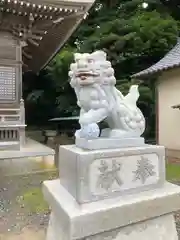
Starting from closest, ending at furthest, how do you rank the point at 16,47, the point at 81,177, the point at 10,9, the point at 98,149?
the point at 81,177 < the point at 98,149 < the point at 10,9 < the point at 16,47

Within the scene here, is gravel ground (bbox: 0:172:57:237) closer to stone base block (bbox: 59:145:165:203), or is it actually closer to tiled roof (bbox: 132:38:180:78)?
stone base block (bbox: 59:145:165:203)

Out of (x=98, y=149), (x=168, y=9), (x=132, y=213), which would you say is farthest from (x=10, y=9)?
(x=168, y=9)

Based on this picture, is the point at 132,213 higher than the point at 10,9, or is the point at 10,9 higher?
the point at 10,9

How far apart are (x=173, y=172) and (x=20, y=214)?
173 inches

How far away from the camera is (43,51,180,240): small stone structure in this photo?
2369 millimetres

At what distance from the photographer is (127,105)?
289cm

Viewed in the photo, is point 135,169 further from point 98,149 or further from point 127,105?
point 127,105

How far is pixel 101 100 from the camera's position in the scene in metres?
2.68

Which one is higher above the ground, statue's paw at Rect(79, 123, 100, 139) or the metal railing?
statue's paw at Rect(79, 123, 100, 139)

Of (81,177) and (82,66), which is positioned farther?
(82,66)

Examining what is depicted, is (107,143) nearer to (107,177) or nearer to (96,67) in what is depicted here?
(107,177)

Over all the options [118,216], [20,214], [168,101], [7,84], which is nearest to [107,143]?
[118,216]

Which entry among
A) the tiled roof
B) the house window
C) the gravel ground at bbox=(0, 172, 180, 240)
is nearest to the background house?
the tiled roof

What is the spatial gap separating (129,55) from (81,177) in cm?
1078
